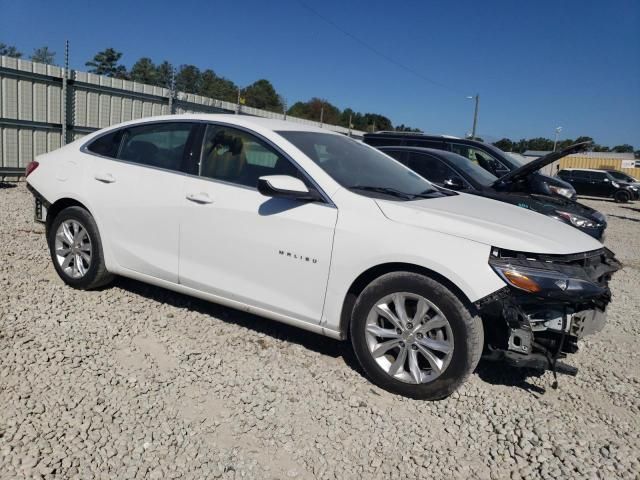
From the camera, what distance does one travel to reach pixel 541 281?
282 centimetres

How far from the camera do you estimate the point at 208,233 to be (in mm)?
3645

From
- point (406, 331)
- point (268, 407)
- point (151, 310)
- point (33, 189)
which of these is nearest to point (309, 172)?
point (406, 331)

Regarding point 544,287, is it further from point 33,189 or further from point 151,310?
point 33,189

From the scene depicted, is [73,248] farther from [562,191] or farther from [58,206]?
[562,191]

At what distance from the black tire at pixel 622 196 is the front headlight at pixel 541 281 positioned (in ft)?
78.9

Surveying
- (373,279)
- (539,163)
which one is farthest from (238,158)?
(539,163)

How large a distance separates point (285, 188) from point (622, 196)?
2470cm

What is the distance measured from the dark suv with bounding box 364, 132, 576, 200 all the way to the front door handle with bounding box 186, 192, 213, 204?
6.00 m

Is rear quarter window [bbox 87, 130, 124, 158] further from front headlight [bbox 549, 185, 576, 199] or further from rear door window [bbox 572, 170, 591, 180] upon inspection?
rear door window [bbox 572, 170, 591, 180]

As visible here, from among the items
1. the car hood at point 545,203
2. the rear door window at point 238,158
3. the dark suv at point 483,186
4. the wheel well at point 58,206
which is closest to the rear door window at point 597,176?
the dark suv at point 483,186

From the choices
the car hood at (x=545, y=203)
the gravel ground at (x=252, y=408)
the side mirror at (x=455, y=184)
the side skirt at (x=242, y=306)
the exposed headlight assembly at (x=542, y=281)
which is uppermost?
the side mirror at (x=455, y=184)

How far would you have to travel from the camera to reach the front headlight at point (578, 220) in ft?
21.6

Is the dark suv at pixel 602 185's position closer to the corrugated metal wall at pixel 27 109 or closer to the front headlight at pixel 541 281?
the corrugated metal wall at pixel 27 109

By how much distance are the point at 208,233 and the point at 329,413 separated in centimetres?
149
